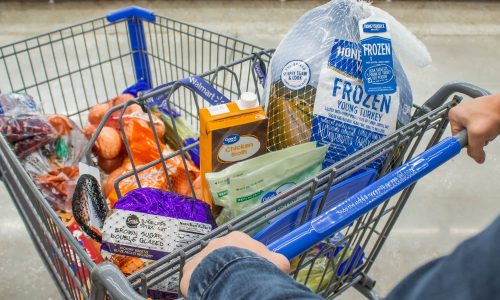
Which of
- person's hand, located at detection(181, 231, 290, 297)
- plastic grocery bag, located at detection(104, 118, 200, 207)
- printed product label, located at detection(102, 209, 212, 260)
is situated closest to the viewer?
person's hand, located at detection(181, 231, 290, 297)

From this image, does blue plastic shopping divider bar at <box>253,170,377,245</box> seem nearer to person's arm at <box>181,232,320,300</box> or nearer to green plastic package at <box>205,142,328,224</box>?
green plastic package at <box>205,142,328,224</box>

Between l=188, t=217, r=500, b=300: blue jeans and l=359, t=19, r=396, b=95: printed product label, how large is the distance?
466 mm

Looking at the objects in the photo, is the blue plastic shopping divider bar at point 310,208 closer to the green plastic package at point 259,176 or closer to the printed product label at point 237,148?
the green plastic package at point 259,176

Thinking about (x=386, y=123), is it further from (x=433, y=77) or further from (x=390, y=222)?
(x=433, y=77)

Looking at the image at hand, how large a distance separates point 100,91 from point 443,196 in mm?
1600

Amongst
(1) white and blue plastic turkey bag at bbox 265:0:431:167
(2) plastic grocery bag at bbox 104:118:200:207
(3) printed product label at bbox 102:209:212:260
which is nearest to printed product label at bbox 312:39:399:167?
(1) white and blue plastic turkey bag at bbox 265:0:431:167

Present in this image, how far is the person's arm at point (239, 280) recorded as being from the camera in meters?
0.48

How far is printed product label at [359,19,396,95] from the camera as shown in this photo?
856 mm

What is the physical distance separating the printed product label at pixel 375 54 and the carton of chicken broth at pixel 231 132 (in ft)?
0.68

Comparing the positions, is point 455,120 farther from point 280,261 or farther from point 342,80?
point 280,261

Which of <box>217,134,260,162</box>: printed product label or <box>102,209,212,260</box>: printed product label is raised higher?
<box>217,134,260,162</box>: printed product label

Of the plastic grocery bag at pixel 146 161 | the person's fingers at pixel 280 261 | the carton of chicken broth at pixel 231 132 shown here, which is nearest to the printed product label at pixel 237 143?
the carton of chicken broth at pixel 231 132

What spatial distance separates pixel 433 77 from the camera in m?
2.54

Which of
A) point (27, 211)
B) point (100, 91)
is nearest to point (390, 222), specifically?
point (27, 211)
